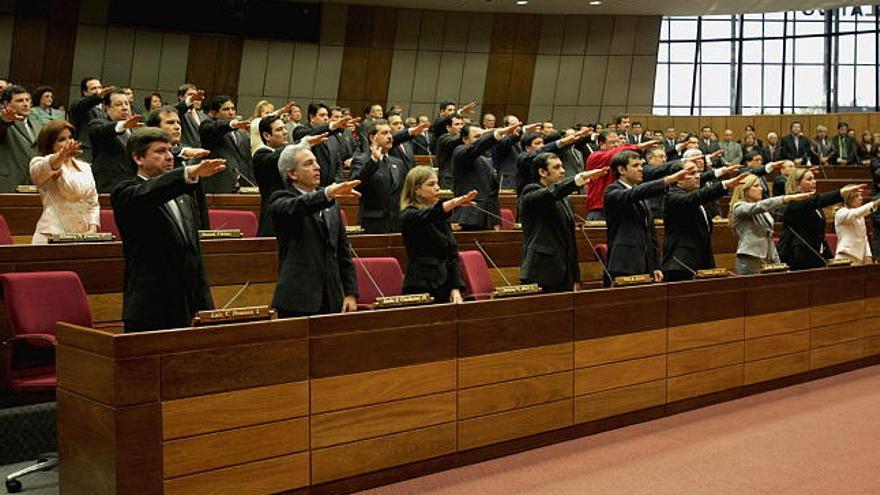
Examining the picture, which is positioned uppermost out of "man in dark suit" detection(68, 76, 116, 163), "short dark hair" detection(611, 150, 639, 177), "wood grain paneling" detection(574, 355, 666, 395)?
"man in dark suit" detection(68, 76, 116, 163)

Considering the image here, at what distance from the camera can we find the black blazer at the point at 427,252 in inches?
166

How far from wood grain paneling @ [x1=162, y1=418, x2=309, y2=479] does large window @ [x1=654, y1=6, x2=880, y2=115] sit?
533 inches

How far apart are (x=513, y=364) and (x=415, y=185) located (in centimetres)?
91

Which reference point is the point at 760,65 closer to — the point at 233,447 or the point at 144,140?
Result: the point at 144,140

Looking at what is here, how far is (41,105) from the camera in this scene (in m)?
6.82

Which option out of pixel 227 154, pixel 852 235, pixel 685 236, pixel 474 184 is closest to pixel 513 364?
pixel 685 236

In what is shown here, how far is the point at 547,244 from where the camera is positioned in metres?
4.51

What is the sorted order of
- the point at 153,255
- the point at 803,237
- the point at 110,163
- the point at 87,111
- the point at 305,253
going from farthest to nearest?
the point at 87,111
the point at 803,237
the point at 110,163
the point at 305,253
the point at 153,255

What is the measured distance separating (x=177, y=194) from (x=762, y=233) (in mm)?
3744

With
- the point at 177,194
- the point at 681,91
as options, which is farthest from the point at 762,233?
the point at 681,91

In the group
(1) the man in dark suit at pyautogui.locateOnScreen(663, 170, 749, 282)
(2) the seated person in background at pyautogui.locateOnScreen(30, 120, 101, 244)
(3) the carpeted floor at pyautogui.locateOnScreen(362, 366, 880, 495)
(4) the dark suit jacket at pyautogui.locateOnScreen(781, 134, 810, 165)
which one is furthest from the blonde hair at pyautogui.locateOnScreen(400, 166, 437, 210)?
(4) the dark suit jacket at pyautogui.locateOnScreen(781, 134, 810, 165)

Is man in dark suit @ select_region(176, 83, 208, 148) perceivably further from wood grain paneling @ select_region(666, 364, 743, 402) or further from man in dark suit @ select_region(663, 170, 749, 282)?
wood grain paneling @ select_region(666, 364, 743, 402)

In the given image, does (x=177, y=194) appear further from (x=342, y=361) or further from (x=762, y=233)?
(x=762, y=233)

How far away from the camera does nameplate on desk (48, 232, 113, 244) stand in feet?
13.5
